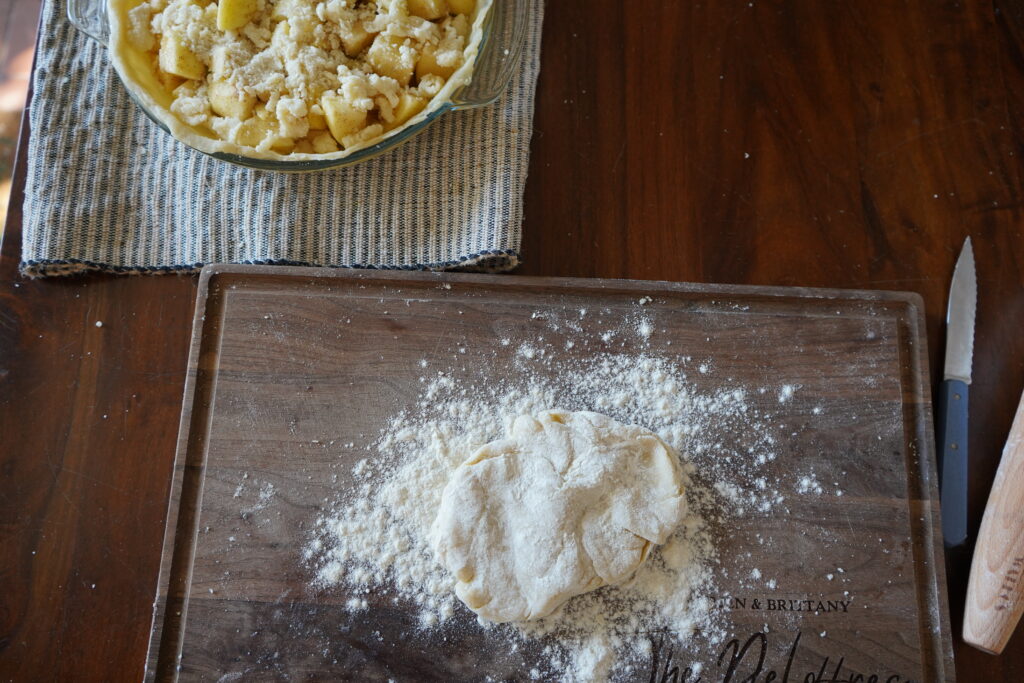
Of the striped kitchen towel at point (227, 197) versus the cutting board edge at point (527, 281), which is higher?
the striped kitchen towel at point (227, 197)

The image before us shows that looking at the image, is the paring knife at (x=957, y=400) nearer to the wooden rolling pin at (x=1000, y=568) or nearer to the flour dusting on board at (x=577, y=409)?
the wooden rolling pin at (x=1000, y=568)

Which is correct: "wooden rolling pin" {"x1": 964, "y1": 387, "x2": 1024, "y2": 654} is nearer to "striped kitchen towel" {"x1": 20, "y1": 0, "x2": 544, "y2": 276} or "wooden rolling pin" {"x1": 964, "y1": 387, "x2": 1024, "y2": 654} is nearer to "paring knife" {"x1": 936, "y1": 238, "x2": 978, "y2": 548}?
"paring knife" {"x1": 936, "y1": 238, "x2": 978, "y2": 548}

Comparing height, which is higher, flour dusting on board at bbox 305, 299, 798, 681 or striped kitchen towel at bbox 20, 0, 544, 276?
striped kitchen towel at bbox 20, 0, 544, 276

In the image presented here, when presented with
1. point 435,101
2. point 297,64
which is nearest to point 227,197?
point 297,64

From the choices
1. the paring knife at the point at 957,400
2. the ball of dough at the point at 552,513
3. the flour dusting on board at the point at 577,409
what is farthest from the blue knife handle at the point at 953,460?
the ball of dough at the point at 552,513

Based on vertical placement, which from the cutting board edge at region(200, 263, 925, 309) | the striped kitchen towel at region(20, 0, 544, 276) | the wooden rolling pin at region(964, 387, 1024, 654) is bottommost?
the wooden rolling pin at region(964, 387, 1024, 654)

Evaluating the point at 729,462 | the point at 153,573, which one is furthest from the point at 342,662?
the point at 729,462

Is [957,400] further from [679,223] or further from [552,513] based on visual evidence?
[552,513]

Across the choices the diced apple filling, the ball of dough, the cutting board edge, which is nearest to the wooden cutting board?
the cutting board edge
